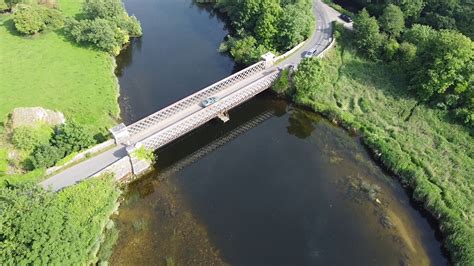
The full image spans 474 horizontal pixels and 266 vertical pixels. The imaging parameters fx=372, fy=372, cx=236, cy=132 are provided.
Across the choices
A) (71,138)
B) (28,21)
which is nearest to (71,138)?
(71,138)

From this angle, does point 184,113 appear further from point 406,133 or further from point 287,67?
point 406,133

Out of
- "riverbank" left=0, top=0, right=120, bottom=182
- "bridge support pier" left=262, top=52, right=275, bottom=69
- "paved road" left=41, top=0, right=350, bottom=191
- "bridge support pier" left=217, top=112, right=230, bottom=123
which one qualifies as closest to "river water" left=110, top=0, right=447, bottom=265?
"bridge support pier" left=217, top=112, right=230, bottom=123

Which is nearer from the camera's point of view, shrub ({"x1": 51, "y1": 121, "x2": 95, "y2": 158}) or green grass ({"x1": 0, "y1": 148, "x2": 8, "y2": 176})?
green grass ({"x1": 0, "y1": 148, "x2": 8, "y2": 176})

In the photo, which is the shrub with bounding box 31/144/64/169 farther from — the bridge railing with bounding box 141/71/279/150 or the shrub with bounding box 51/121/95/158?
the bridge railing with bounding box 141/71/279/150

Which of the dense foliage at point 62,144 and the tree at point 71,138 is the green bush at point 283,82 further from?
the tree at point 71,138

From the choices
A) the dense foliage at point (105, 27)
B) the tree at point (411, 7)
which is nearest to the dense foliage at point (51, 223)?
the dense foliage at point (105, 27)

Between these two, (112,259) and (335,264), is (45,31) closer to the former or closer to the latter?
(112,259)
